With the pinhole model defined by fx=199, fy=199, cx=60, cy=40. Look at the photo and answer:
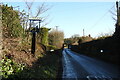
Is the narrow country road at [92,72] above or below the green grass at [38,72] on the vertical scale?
below

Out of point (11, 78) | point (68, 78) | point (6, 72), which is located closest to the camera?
point (11, 78)

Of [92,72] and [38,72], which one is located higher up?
[38,72]

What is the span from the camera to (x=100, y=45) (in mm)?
26422

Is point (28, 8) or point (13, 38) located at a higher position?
point (28, 8)

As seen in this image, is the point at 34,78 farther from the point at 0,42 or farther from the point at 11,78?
the point at 0,42

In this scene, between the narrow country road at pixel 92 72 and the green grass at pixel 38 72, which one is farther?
the narrow country road at pixel 92 72

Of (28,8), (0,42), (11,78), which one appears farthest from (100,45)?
Result: (11,78)

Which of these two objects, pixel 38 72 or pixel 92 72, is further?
pixel 92 72

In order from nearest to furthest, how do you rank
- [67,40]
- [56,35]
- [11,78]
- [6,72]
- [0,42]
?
1. [11,78]
2. [6,72]
3. [0,42]
4. [56,35]
5. [67,40]

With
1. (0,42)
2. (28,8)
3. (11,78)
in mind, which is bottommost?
(11,78)

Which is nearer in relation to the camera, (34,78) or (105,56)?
(34,78)

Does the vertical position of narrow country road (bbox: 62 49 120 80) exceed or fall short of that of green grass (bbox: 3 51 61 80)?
it falls short

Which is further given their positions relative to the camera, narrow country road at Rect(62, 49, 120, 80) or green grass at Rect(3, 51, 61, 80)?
narrow country road at Rect(62, 49, 120, 80)

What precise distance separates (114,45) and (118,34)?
1.42 metres
